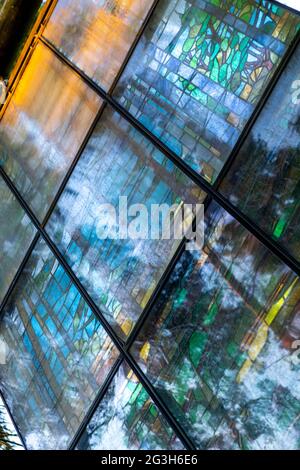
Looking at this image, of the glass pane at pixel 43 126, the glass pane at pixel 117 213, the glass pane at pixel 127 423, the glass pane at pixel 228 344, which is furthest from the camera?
the glass pane at pixel 43 126

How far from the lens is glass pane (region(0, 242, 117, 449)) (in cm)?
467

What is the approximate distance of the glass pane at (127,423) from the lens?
13.2 feet

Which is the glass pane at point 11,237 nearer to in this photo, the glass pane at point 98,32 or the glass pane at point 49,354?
the glass pane at point 49,354

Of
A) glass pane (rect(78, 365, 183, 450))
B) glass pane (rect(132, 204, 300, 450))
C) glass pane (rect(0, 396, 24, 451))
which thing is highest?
→ glass pane (rect(132, 204, 300, 450))

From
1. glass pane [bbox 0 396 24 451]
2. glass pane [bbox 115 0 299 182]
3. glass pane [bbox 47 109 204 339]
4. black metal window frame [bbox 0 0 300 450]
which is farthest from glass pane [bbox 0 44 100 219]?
glass pane [bbox 0 396 24 451]

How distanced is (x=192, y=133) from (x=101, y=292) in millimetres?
1261

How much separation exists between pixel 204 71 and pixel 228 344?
6.11 feet

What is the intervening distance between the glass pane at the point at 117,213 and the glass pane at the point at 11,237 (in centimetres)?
40

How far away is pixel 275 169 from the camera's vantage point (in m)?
3.86

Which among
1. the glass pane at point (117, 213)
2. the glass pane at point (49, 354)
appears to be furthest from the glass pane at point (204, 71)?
the glass pane at point (49, 354)

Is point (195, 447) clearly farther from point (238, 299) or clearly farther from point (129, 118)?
point (129, 118)

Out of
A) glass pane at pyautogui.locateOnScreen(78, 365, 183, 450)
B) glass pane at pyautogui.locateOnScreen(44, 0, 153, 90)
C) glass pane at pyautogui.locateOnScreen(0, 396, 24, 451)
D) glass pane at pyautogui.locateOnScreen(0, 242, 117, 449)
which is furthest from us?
glass pane at pyautogui.locateOnScreen(44, 0, 153, 90)

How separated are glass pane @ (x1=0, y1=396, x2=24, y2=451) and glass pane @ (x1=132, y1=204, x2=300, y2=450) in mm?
1362

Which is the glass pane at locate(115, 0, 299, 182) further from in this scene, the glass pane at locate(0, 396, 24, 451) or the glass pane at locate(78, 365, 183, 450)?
the glass pane at locate(0, 396, 24, 451)
